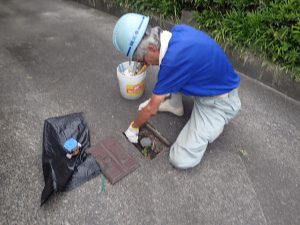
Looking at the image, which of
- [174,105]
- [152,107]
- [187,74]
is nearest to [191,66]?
[187,74]

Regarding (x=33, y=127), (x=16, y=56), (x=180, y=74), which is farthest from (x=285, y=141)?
(x=16, y=56)

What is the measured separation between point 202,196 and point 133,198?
62 cm

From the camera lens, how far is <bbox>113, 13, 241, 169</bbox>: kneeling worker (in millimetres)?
2035

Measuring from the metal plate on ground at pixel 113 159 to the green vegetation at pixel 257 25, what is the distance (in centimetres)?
210

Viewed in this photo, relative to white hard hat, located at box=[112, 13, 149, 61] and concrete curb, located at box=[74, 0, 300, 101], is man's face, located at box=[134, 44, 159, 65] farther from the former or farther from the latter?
concrete curb, located at box=[74, 0, 300, 101]

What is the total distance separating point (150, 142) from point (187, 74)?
0.91 metres

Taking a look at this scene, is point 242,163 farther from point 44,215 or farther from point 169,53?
point 44,215

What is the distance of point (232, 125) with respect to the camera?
2924 millimetres

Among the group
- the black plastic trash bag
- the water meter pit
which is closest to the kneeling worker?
the water meter pit

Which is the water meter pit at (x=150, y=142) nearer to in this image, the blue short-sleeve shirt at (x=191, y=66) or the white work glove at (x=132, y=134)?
the white work glove at (x=132, y=134)

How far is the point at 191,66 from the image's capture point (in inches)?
82.0

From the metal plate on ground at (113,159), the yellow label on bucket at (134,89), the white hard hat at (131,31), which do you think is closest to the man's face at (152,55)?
the white hard hat at (131,31)

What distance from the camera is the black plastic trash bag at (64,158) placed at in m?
2.18

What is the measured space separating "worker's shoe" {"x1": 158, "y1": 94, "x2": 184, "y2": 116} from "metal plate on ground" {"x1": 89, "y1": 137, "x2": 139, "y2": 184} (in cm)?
73
